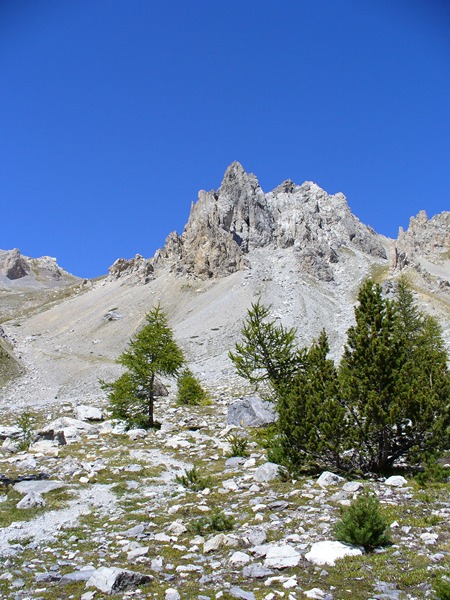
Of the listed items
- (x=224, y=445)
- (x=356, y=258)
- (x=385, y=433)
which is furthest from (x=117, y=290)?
(x=385, y=433)

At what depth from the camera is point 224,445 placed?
2048 centimetres

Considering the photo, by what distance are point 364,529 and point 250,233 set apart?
13664 centimetres

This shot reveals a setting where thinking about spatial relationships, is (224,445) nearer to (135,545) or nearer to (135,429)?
(135,429)

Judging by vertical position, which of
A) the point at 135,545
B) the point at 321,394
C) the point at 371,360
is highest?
the point at 371,360

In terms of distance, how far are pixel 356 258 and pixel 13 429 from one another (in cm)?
13150

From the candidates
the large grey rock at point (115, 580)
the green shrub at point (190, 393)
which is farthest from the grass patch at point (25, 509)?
the green shrub at point (190, 393)

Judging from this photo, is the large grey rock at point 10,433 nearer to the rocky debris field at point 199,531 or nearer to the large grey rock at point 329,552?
the rocky debris field at point 199,531

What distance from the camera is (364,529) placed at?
27.0ft

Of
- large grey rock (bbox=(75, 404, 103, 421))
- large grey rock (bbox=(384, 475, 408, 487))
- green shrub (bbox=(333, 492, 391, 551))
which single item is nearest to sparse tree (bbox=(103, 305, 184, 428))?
large grey rock (bbox=(75, 404, 103, 421))

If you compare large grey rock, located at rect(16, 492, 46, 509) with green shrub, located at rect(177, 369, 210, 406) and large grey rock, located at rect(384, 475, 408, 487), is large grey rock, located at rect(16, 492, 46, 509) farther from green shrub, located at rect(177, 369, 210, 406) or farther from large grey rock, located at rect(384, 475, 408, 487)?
green shrub, located at rect(177, 369, 210, 406)

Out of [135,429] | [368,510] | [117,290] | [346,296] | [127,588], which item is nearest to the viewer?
[127,588]

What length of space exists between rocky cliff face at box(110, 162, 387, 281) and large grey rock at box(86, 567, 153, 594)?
11131 cm

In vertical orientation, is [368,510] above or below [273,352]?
below

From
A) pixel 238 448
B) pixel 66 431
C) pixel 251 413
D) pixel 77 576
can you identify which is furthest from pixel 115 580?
pixel 251 413
